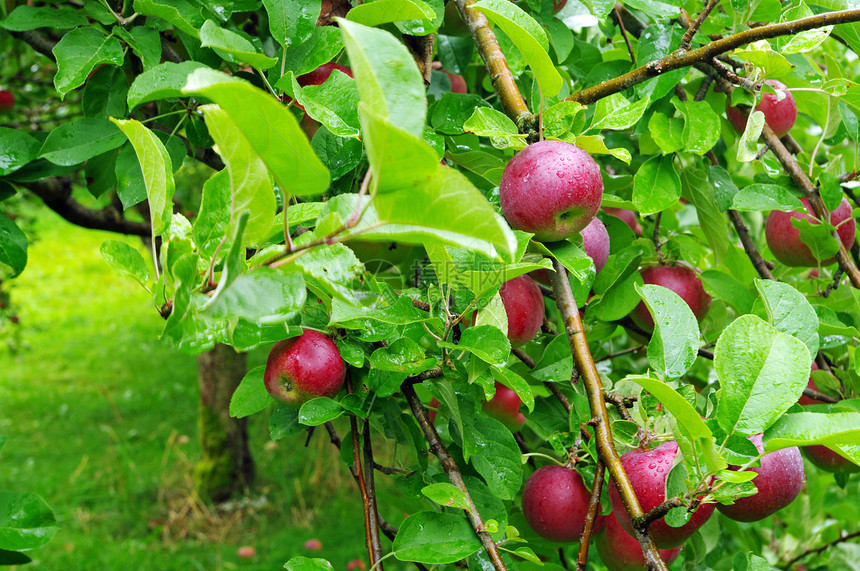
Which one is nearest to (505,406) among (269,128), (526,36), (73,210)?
(526,36)

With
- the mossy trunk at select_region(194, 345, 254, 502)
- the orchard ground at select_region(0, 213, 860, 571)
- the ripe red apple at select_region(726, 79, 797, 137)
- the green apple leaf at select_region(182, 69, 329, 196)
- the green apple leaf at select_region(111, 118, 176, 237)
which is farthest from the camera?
the mossy trunk at select_region(194, 345, 254, 502)

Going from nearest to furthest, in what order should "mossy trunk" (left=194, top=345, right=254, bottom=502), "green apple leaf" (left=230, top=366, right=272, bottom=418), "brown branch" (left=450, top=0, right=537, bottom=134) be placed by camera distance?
"brown branch" (left=450, top=0, right=537, bottom=134) → "green apple leaf" (left=230, top=366, right=272, bottom=418) → "mossy trunk" (left=194, top=345, right=254, bottom=502)

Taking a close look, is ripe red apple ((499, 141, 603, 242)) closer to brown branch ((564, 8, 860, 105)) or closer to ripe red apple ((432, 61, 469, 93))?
brown branch ((564, 8, 860, 105))

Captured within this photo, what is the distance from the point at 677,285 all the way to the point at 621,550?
0.44 m

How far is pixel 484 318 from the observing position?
765 millimetres

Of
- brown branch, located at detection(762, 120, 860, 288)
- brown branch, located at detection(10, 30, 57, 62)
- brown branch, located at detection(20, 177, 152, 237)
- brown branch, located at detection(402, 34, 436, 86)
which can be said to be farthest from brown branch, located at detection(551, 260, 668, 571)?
brown branch, located at detection(10, 30, 57, 62)

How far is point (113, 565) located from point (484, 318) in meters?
2.83

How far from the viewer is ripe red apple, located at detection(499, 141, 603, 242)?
0.71m

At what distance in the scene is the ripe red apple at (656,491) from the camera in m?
0.69

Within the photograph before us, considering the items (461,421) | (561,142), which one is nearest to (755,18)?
(561,142)

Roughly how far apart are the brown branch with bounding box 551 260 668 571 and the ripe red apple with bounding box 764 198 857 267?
55 centimetres

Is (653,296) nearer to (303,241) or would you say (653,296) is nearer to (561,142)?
(561,142)

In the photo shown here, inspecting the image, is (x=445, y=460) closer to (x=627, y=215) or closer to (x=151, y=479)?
(x=627, y=215)

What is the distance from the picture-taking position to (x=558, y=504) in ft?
2.94
